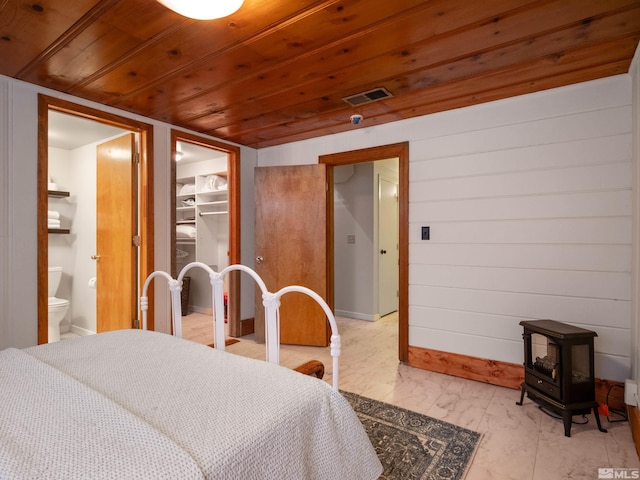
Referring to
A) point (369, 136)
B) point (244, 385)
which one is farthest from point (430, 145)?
point (244, 385)

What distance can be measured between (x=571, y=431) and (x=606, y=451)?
207mm

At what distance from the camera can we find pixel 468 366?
2883 millimetres

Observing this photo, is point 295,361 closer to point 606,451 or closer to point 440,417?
point 440,417

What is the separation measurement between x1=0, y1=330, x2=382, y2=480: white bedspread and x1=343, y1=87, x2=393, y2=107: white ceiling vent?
2.04 m

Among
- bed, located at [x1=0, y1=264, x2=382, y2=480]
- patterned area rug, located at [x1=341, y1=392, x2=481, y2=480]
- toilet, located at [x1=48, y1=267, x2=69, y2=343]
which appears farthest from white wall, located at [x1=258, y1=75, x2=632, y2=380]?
toilet, located at [x1=48, y1=267, x2=69, y2=343]

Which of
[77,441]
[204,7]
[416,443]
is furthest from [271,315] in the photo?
[204,7]

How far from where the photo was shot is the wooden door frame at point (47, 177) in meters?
2.47

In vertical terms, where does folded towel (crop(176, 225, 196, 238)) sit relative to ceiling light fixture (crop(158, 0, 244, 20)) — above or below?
below

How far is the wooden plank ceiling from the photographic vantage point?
65.1 inches

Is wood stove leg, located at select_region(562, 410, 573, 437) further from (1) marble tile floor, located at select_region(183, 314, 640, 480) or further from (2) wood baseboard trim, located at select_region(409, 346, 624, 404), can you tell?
(2) wood baseboard trim, located at select_region(409, 346, 624, 404)

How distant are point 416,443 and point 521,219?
5.76 ft

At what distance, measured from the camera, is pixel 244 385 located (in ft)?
3.87

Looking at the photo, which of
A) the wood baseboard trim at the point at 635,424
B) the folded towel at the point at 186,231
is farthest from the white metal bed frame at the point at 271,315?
the folded towel at the point at 186,231

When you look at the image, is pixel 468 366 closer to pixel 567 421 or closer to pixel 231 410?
pixel 567 421
